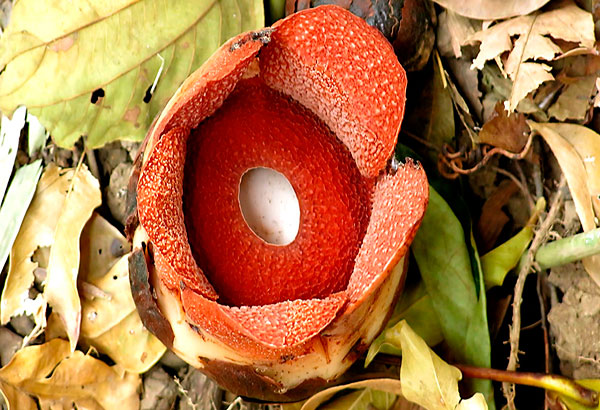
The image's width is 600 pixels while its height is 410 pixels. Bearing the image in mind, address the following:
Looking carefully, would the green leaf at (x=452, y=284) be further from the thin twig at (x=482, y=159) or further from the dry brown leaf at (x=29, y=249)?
the dry brown leaf at (x=29, y=249)

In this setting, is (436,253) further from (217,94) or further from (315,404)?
(217,94)

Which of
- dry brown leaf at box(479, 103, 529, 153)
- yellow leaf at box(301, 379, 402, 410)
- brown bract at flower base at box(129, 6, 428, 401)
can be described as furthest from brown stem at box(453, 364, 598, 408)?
dry brown leaf at box(479, 103, 529, 153)

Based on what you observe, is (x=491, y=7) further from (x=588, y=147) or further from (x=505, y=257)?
(x=505, y=257)

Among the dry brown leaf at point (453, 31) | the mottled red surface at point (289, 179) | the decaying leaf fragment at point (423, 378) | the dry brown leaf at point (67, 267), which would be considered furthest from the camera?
the dry brown leaf at point (67, 267)

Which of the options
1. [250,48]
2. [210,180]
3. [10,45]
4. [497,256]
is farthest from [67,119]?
[497,256]

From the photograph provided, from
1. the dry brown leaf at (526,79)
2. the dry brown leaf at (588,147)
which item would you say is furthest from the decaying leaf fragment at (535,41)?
the dry brown leaf at (588,147)

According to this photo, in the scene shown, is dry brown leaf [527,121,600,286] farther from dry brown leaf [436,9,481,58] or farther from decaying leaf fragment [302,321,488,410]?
decaying leaf fragment [302,321,488,410]
